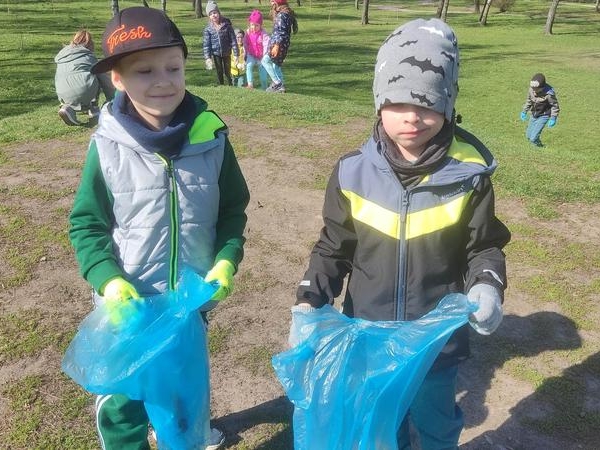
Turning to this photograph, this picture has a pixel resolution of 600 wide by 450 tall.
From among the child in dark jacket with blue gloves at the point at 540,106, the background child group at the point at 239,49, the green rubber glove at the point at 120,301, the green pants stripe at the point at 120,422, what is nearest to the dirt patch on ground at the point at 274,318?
the green pants stripe at the point at 120,422

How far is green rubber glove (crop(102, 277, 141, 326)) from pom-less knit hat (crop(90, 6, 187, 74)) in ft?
2.37

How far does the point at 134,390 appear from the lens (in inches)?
80.5

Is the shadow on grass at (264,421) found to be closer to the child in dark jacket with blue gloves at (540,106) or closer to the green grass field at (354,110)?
the green grass field at (354,110)

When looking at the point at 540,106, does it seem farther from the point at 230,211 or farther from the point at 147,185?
the point at 147,185

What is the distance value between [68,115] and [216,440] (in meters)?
5.99

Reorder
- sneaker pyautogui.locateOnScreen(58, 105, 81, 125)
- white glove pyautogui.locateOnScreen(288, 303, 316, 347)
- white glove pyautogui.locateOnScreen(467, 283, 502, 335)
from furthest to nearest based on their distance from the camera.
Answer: sneaker pyautogui.locateOnScreen(58, 105, 81, 125), white glove pyautogui.locateOnScreen(288, 303, 316, 347), white glove pyautogui.locateOnScreen(467, 283, 502, 335)

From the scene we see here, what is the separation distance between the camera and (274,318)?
Result: 3785 millimetres

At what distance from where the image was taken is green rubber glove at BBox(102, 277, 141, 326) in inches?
78.8

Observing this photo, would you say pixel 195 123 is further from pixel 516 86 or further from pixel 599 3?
pixel 599 3

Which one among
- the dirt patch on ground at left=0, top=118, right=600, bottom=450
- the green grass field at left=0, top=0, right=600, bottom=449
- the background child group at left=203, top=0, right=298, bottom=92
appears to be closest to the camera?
the dirt patch on ground at left=0, top=118, right=600, bottom=450

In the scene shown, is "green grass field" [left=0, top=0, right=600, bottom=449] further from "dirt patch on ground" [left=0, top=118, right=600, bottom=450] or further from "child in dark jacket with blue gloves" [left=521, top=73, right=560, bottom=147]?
"child in dark jacket with blue gloves" [left=521, top=73, right=560, bottom=147]

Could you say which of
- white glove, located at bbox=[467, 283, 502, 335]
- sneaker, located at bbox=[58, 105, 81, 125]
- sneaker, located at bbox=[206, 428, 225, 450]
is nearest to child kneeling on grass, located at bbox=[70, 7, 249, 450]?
sneaker, located at bbox=[206, 428, 225, 450]

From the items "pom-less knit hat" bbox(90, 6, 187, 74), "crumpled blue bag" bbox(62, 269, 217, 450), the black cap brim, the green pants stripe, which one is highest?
"pom-less knit hat" bbox(90, 6, 187, 74)

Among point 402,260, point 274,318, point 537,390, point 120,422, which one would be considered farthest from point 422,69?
point 274,318
